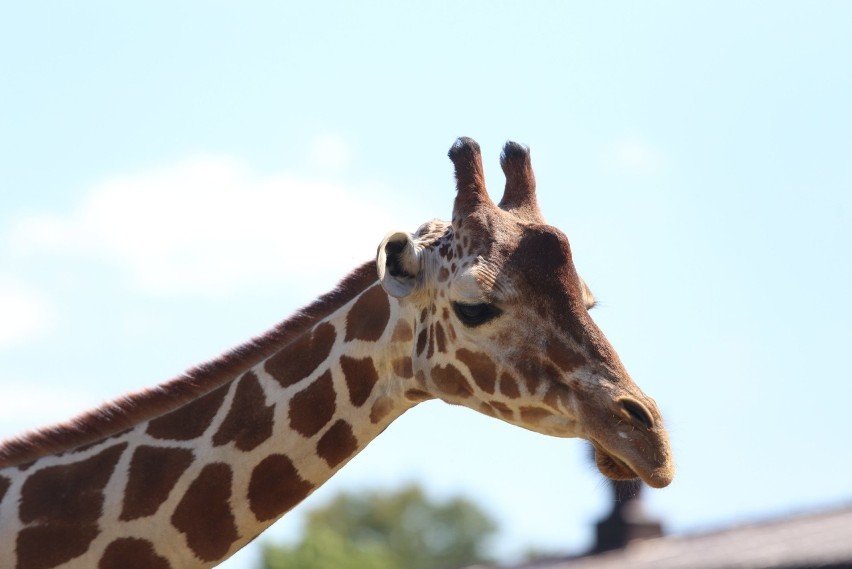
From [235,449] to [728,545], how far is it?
2011 cm

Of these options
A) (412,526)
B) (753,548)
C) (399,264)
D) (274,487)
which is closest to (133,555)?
(274,487)

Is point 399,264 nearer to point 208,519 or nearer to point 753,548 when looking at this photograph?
point 208,519

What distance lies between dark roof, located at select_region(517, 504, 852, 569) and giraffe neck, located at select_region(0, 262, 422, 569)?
46.4 feet

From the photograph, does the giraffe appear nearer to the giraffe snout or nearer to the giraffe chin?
the giraffe chin

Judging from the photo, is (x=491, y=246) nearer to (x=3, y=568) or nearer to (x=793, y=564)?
(x=3, y=568)

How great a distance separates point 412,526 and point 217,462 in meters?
88.0

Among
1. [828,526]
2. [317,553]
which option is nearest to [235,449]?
[828,526]

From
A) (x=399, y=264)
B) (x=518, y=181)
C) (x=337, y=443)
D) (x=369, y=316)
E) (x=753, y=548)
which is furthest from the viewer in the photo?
(x=753, y=548)

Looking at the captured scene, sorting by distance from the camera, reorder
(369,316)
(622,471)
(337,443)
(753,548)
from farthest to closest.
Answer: (753,548)
(369,316)
(337,443)
(622,471)

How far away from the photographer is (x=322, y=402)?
24.2ft

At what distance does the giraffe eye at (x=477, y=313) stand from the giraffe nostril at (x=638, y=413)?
85 cm

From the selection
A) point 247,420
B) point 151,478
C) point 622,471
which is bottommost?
point 622,471

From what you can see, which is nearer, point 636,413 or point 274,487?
point 636,413

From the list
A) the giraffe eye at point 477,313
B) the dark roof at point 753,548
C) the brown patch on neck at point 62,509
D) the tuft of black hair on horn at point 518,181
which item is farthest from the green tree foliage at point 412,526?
the giraffe eye at point 477,313
